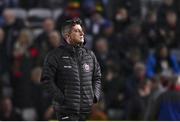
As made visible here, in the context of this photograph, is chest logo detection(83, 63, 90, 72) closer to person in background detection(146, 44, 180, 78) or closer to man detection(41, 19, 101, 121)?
man detection(41, 19, 101, 121)

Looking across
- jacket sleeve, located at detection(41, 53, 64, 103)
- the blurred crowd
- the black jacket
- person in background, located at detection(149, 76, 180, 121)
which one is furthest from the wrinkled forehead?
the blurred crowd

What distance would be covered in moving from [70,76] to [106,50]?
19.7ft

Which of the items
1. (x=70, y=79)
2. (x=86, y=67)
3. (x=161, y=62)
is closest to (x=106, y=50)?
(x=161, y=62)

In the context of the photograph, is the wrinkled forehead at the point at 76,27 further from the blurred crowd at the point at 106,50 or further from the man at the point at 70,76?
the blurred crowd at the point at 106,50

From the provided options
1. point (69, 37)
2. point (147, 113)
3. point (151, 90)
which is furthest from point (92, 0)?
point (69, 37)

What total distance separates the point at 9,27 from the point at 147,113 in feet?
12.5

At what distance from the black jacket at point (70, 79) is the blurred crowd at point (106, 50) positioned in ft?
10.9

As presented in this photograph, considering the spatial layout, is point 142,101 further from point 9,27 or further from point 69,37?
point 69,37

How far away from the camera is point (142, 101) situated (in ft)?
41.8

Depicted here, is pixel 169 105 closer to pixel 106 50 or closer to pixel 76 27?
pixel 106 50

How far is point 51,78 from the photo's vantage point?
8.26 metres

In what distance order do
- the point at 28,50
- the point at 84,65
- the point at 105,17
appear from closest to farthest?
the point at 84,65, the point at 28,50, the point at 105,17

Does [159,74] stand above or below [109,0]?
below

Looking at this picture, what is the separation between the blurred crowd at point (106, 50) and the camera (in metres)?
13.1
